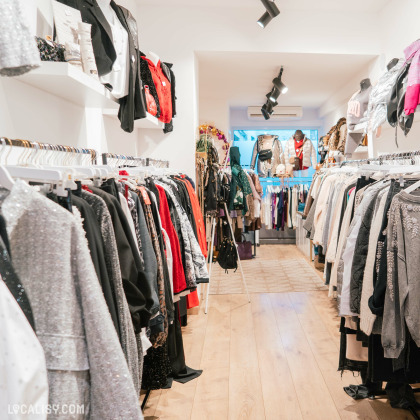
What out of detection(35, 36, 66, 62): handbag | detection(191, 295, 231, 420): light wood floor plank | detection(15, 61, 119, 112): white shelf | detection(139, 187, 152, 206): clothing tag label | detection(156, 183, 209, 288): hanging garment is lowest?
detection(191, 295, 231, 420): light wood floor plank

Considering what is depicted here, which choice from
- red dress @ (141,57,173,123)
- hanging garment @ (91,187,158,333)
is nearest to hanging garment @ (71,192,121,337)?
hanging garment @ (91,187,158,333)

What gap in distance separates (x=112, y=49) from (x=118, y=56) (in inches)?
7.7

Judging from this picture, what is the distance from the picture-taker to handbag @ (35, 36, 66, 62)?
58.0 inches

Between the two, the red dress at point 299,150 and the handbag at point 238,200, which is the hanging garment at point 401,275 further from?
the red dress at point 299,150

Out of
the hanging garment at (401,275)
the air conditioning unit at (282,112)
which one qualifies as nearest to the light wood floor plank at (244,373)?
the hanging garment at (401,275)

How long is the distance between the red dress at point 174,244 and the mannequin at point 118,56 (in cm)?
58

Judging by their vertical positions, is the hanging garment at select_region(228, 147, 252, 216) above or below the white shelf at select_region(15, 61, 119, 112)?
below

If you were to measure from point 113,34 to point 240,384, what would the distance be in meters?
2.26

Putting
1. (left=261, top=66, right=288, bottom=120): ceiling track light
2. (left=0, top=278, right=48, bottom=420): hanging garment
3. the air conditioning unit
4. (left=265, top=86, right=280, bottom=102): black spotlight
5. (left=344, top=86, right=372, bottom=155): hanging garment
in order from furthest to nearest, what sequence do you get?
1. the air conditioning unit
2. (left=265, top=86, right=280, bottom=102): black spotlight
3. (left=261, top=66, right=288, bottom=120): ceiling track light
4. (left=344, top=86, right=372, bottom=155): hanging garment
5. (left=0, top=278, right=48, bottom=420): hanging garment

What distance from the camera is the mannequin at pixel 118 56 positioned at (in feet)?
6.58

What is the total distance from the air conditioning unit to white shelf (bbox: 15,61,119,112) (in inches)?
221

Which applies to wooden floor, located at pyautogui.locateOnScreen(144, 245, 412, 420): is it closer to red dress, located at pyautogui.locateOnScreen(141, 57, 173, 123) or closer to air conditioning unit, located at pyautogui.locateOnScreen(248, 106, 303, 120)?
red dress, located at pyautogui.locateOnScreen(141, 57, 173, 123)

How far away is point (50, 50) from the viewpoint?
1.50 meters

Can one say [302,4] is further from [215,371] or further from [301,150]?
[301,150]
